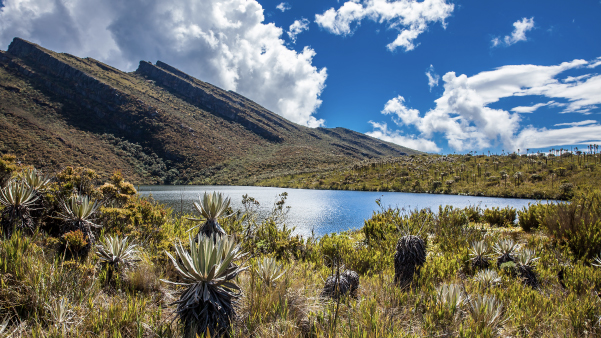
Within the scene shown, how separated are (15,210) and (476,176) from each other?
168ft

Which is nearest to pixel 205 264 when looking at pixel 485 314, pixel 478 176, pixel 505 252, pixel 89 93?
pixel 485 314

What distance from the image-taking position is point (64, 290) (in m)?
3.13

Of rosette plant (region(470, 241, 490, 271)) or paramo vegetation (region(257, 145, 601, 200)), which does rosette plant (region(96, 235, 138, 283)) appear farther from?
paramo vegetation (region(257, 145, 601, 200))

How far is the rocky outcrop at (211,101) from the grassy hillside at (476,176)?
66213 mm

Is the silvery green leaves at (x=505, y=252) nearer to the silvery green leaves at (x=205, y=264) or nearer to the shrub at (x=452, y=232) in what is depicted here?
the shrub at (x=452, y=232)

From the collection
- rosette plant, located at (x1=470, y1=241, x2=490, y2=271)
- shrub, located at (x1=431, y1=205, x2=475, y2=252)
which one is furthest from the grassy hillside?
rosette plant, located at (x1=470, y1=241, x2=490, y2=271)

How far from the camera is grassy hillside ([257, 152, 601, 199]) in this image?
3128 centimetres

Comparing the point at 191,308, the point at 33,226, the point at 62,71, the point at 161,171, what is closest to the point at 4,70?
the point at 62,71

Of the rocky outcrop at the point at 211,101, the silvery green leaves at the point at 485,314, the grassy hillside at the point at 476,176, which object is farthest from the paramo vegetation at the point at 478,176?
the rocky outcrop at the point at 211,101

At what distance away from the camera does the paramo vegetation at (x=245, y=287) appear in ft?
8.14

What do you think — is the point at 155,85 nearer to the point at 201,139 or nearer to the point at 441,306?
the point at 201,139

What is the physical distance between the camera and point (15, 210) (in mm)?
4832

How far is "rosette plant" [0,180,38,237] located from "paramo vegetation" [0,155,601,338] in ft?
0.08

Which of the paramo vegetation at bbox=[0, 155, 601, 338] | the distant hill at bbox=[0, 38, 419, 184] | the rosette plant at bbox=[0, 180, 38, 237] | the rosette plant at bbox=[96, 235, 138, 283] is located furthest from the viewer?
the distant hill at bbox=[0, 38, 419, 184]
